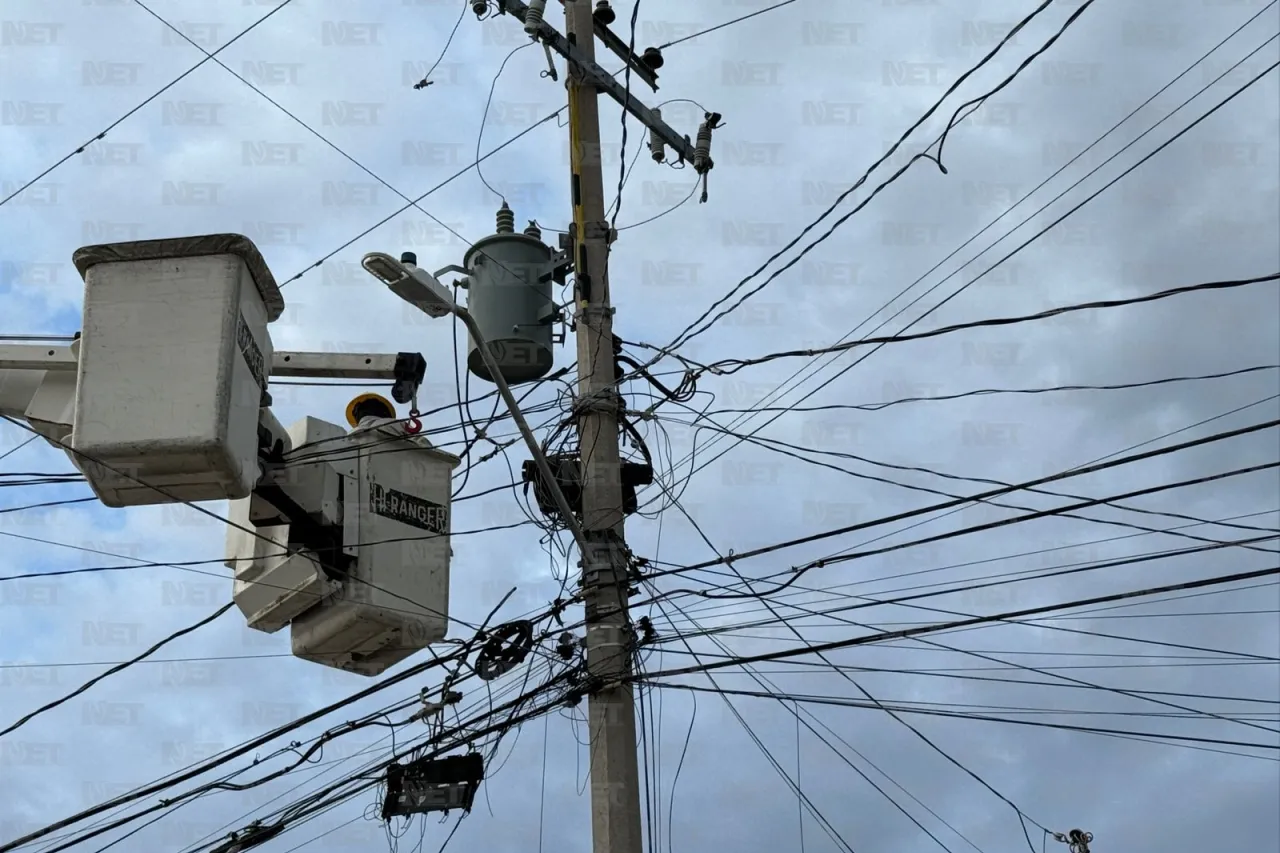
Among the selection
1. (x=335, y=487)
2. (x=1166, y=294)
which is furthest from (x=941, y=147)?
(x=335, y=487)

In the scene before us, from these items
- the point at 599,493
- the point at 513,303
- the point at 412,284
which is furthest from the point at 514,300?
the point at 412,284

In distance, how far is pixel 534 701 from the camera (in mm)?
7777

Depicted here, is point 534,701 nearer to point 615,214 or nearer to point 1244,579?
point 615,214

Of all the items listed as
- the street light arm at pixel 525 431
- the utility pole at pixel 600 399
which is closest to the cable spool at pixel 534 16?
the utility pole at pixel 600 399

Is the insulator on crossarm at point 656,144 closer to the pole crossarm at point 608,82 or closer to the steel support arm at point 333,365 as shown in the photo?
the pole crossarm at point 608,82

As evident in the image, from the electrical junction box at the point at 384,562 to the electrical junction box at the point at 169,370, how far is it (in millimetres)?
1307

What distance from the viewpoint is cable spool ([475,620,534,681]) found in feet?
26.0

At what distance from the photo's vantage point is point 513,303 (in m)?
8.45

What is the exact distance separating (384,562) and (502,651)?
2.92 feet

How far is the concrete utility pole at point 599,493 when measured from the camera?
23.1 ft

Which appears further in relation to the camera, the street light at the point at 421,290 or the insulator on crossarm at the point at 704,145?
the insulator on crossarm at the point at 704,145

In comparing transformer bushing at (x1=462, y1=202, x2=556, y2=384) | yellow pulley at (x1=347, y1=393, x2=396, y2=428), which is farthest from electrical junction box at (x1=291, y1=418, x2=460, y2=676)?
transformer bushing at (x1=462, y1=202, x2=556, y2=384)

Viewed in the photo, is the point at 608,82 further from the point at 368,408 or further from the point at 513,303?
the point at 368,408

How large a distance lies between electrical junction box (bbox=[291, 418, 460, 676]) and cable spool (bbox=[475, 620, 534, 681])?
290mm
